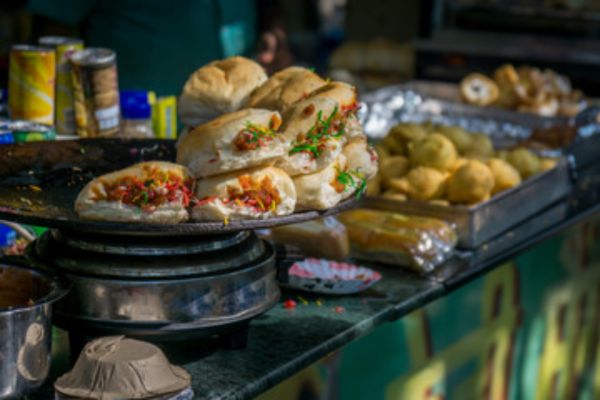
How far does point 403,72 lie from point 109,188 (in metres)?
4.67

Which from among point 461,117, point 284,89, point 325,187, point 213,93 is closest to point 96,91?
point 213,93

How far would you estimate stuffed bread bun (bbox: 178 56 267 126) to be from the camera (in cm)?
230

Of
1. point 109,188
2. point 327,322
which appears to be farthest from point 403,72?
point 109,188

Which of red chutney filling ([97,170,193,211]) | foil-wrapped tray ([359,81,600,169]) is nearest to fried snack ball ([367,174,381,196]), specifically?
foil-wrapped tray ([359,81,600,169])

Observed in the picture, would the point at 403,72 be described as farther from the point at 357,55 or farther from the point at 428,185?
the point at 428,185

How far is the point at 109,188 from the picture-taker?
1.89 meters

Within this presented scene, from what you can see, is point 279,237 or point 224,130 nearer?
point 224,130

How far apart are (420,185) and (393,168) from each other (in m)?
0.13

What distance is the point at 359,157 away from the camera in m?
2.27

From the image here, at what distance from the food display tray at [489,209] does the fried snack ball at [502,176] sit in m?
0.03

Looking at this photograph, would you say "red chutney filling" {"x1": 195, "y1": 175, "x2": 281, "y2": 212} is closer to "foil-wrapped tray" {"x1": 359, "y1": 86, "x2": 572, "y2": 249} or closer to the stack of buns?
the stack of buns

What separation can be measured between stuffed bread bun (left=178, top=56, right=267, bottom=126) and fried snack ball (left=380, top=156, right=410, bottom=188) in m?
0.97

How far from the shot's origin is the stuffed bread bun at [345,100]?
85.6 inches

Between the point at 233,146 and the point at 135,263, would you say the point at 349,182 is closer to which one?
the point at 233,146
